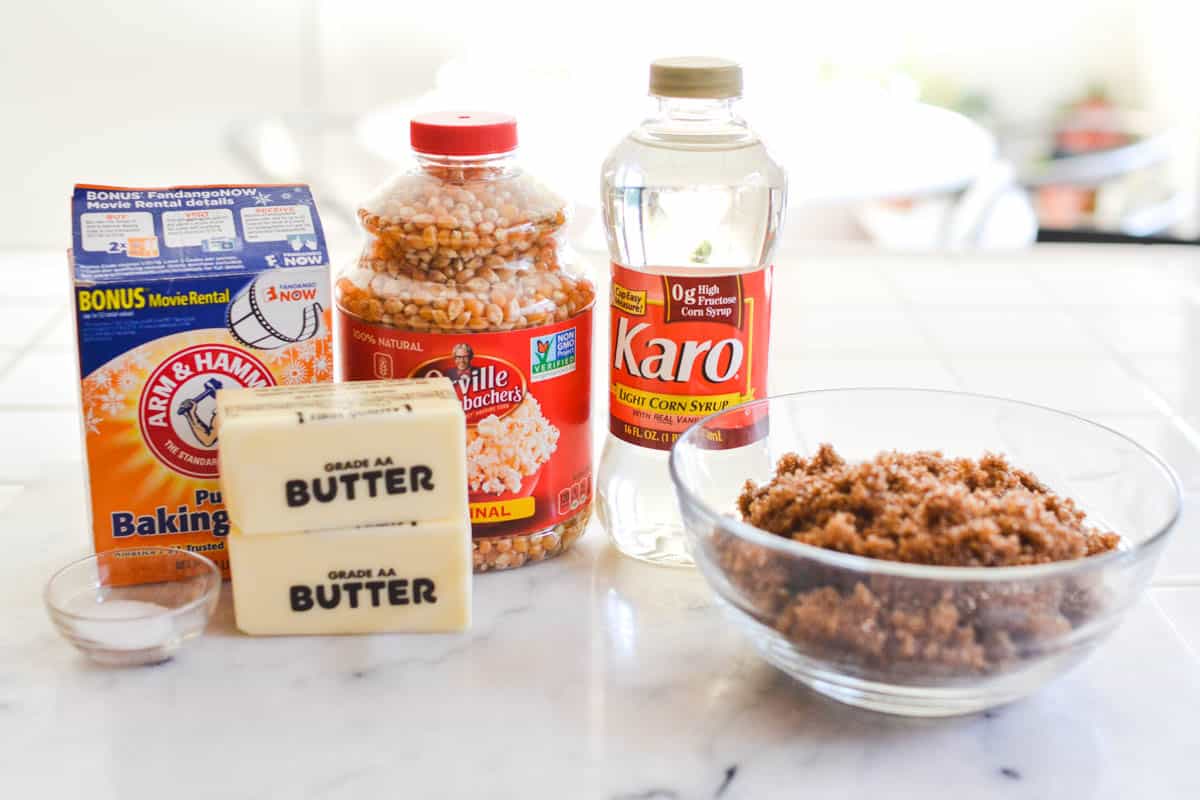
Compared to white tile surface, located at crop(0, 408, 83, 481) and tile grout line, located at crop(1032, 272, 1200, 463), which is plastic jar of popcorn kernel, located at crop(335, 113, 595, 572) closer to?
white tile surface, located at crop(0, 408, 83, 481)

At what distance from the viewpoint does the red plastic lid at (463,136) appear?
837 mm

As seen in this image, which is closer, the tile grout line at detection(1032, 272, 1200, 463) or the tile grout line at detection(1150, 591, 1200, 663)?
the tile grout line at detection(1150, 591, 1200, 663)

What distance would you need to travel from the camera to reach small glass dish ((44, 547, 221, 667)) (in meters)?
0.79

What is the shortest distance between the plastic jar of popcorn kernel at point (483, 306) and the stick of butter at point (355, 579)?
70 millimetres

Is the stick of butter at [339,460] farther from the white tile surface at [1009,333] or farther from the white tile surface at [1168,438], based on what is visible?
Answer: the white tile surface at [1009,333]

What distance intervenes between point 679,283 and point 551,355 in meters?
0.10

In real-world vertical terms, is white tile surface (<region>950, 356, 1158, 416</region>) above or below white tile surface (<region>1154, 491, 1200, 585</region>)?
above

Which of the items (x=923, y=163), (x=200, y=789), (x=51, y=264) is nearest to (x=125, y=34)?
(x=51, y=264)

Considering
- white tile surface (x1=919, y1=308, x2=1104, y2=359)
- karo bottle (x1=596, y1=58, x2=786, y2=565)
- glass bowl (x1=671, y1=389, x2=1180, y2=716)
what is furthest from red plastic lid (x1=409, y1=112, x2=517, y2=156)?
white tile surface (x1=919, y1=308, x2=1104, y2=359)

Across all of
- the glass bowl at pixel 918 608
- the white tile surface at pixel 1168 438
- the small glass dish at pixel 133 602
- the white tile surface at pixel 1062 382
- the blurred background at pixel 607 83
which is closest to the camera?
the glass bowl at pixel 918 608

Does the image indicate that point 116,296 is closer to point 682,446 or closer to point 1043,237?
point 682,446

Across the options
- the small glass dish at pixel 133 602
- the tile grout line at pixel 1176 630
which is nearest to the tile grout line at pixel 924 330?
the tile grout line at pixel 1176 630

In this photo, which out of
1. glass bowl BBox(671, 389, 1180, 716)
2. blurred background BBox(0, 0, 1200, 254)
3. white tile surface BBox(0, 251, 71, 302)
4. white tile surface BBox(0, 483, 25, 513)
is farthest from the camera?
blurred background BBox(0, 0, 1200, 254)

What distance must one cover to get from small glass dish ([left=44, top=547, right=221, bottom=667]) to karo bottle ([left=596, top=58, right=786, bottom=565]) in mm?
303
